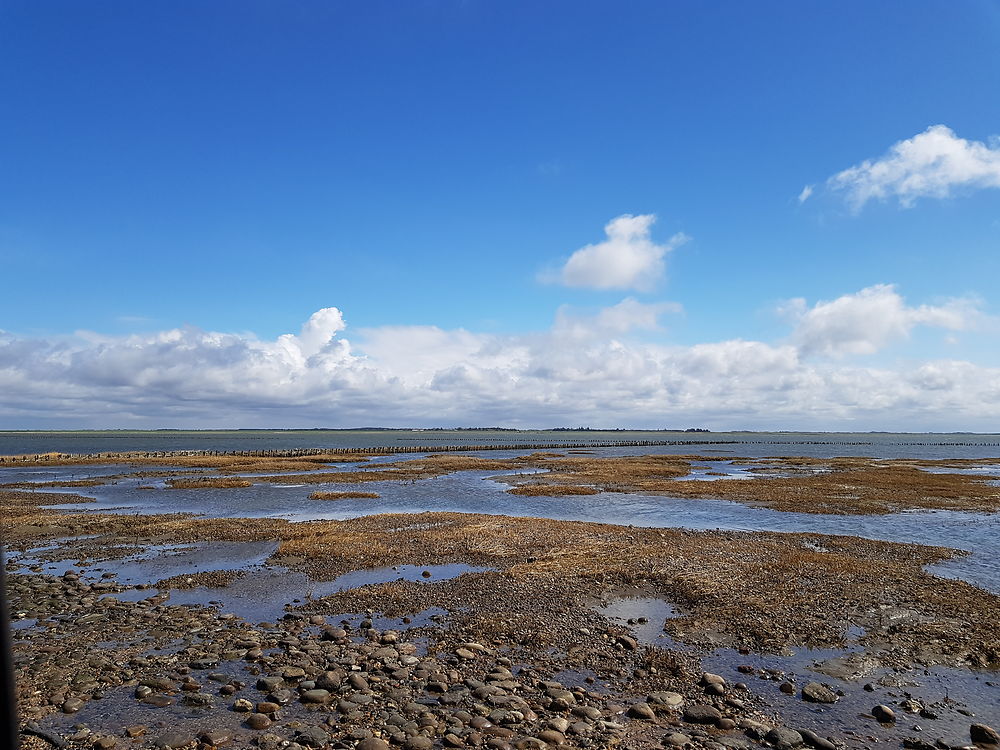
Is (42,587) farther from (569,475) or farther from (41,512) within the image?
(569,475)

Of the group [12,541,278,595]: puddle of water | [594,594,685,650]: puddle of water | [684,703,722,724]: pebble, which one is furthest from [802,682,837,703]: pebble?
[12,541,278,595]: puddle of water

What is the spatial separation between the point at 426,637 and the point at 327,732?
5542mm

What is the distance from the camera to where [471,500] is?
168 feet

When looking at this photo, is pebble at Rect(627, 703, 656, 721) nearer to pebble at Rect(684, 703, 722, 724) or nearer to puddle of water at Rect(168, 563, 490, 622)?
pebble at Rect(684, 703, 722, 724)

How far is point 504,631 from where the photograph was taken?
17.4 meters

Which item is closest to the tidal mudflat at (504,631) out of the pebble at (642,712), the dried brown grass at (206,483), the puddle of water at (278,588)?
the pebble at (642,712)

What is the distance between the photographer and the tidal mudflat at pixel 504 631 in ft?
40.2

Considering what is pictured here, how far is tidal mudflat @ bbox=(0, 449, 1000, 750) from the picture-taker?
A: 40.2ft

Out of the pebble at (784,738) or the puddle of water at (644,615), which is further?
the puddle of water at (644,615)

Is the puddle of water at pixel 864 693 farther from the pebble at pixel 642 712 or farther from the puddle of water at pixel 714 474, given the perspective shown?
the puddle of water at pixel 714 474

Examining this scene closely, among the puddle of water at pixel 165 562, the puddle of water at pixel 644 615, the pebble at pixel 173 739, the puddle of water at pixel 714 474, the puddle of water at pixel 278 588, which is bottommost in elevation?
the puddle of water at pixel 714 474

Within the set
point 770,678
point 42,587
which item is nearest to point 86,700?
point 42,587

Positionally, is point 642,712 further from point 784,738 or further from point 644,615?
point 644,615

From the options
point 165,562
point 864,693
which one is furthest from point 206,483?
point 864,693
